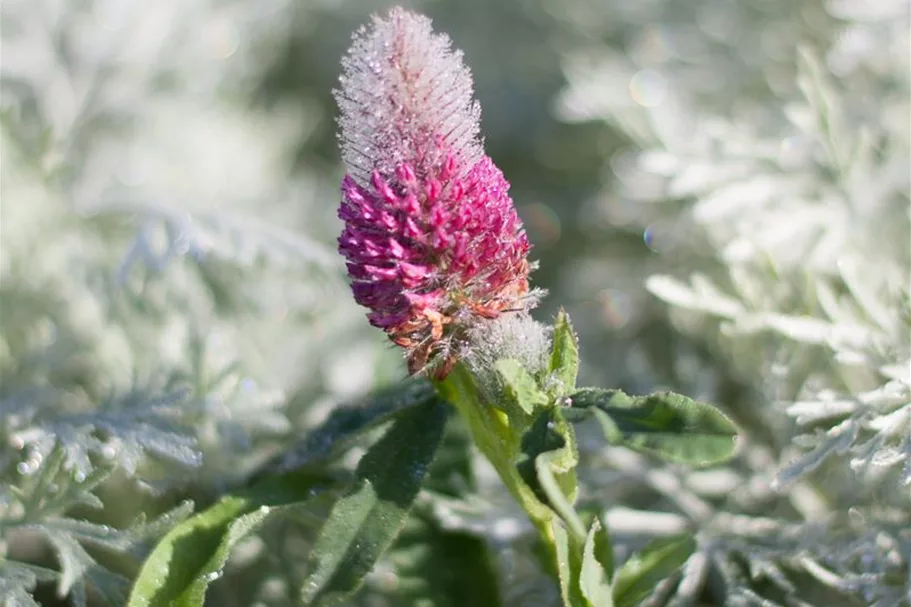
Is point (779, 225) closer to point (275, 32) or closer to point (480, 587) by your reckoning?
point (480, 587)

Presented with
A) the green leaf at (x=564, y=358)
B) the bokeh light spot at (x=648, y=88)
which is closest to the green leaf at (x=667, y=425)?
the green leaf at (x=564, y=358)

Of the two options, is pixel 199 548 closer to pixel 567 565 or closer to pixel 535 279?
pixel 567 565

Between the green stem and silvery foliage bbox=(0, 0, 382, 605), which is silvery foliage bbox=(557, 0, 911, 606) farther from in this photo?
silvery foliage bbox=(0, 0, 382, 605)

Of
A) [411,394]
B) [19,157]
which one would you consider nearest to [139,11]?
[19,157]

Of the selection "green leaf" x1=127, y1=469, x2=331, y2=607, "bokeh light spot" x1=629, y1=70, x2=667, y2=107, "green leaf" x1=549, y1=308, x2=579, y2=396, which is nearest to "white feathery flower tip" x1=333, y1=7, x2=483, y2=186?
"green leaf" x1=549, y1=308, x2=579, y2=396

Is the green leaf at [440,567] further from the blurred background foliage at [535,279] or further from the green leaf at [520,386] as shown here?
Answer: the green leaf at [520,386]
